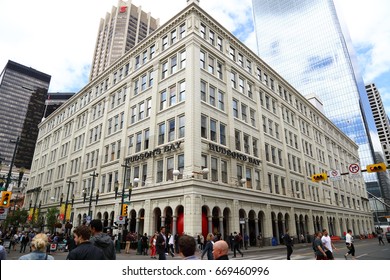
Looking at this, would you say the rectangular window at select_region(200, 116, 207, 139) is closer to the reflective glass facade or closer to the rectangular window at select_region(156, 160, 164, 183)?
the rectangular window at select_region(156, 160, 164, 183)

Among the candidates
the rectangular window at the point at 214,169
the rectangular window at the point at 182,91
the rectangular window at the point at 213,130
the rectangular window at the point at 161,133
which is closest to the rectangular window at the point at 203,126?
the rectangular window at the point at 213,130

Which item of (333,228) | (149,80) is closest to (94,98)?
(149,80)

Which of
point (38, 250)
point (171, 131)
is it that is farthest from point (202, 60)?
point (38, 250)

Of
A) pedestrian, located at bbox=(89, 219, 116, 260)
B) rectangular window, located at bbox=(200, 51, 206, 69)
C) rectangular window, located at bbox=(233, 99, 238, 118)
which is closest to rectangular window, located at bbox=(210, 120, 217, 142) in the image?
rectangular window, located at bbox=(233, 99, 238, 118)

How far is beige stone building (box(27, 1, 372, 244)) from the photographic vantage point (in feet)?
85.7

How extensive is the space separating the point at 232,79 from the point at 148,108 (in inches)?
444

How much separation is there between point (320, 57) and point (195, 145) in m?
102

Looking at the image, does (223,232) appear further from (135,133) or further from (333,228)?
(333,228)

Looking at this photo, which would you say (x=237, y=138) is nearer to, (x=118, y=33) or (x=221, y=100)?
(x=221, y=100)

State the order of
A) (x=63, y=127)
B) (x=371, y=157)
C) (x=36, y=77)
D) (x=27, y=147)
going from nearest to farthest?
(x=63, y=127), (x=371, y=157), (x=36, y=77), (x=27, y=147)

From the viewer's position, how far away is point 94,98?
151 ft

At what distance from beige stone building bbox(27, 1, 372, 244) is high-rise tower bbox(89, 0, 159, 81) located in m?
94.3

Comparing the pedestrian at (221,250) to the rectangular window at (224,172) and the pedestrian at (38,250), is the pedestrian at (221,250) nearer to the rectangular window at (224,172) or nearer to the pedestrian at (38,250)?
the pedestrian at (38,250)

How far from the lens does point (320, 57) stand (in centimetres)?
10650
